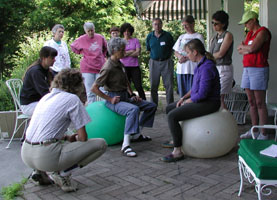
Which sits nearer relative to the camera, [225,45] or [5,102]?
[225,45]

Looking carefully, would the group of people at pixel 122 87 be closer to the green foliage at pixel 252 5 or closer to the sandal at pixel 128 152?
the sandal at pixel 128 152

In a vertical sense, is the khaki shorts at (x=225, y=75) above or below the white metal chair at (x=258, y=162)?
above

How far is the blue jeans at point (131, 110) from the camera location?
4.61 m

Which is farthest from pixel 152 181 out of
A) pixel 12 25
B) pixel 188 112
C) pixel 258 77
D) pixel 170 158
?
pixel 12 25

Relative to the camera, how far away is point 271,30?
226 inches

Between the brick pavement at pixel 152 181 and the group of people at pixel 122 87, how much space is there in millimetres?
174

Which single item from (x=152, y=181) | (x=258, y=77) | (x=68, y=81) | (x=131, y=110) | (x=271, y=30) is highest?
(x=271, y=30)

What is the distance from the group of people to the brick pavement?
0.17 meters

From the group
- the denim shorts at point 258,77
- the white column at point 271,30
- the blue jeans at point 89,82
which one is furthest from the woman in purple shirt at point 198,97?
the blue jeans at point 89,82

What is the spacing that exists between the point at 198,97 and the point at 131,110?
1031mm

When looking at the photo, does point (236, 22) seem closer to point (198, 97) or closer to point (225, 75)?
A: point (225, 75)

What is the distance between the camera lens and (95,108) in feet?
16.0

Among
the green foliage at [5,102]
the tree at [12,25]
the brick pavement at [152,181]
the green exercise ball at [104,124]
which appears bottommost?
the brick pavement at [152,181]

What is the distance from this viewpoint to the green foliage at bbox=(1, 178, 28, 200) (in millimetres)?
3311
